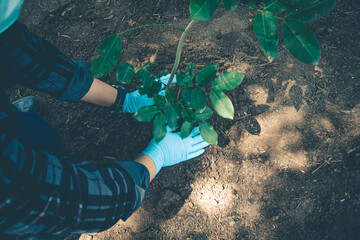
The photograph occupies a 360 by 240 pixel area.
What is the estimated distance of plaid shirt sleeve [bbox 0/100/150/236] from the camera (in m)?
0.69

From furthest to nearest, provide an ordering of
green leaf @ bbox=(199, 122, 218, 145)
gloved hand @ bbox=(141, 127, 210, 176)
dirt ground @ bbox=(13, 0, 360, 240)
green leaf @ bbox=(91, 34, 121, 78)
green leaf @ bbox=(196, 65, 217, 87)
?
gloved hand @ bbox=(141, 127, 210, 176) → dirt ground @ bbox=(13, 0, 360, 240) → green leaf @ bbox=(199, 122, 218, 145) → green leaf @ bbox=(196, 65, 217, 87) → green leaf @ bbox=(91, 34, 121, 78)

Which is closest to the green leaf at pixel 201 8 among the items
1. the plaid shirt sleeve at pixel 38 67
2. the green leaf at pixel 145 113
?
the green leaf at pixel 145 113

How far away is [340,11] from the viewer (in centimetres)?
156

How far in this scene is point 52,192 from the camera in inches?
30.9

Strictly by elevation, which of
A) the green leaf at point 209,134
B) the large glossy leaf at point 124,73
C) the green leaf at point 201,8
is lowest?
the green leaf at point 209,134

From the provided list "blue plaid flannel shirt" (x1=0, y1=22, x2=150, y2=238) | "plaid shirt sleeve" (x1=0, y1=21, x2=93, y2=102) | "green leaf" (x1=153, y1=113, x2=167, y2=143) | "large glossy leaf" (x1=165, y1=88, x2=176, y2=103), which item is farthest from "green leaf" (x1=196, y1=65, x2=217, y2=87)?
"plaid shirt sleeve" (x1=0, y1=21, x2=93, y2=102)

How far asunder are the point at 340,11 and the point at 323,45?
1.02 feet

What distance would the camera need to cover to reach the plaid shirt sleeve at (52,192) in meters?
0.69

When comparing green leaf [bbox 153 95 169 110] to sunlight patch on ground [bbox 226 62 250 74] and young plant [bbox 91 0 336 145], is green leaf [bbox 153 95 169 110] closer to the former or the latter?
young plant [bbox 91 0 336 145]

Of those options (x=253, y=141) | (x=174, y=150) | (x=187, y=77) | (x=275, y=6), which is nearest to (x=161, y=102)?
(x=187, y=77)

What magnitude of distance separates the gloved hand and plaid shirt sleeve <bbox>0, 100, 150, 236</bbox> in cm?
39

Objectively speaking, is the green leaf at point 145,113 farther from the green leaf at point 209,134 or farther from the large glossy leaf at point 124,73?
the green leaf at point 209,134

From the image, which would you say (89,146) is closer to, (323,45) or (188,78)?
(188,78)

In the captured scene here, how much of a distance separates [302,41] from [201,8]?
29 cm
